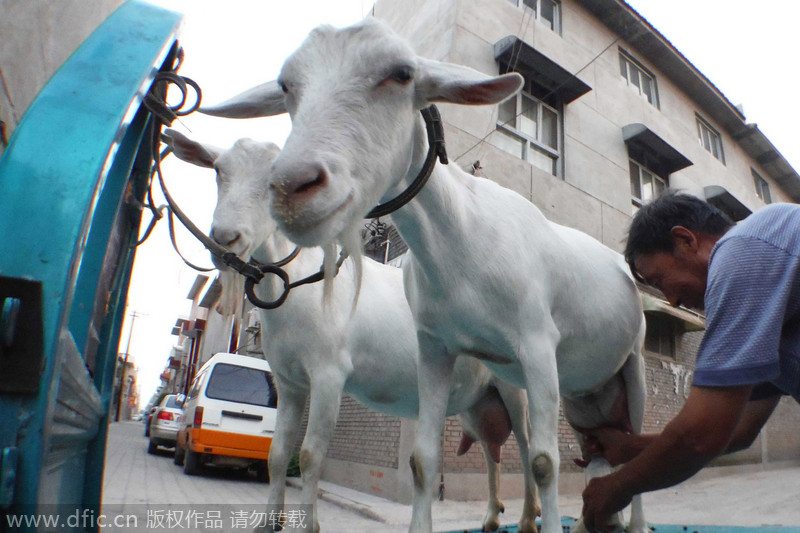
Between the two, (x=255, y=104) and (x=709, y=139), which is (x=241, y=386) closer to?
(x=255, y=104)

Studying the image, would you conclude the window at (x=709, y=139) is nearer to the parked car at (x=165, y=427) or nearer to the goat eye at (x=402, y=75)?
the goat eye at (x=402, y=75)

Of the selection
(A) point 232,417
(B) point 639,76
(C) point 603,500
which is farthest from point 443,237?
(B) point 639,76

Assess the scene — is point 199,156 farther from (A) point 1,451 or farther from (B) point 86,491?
(A) point 1,451

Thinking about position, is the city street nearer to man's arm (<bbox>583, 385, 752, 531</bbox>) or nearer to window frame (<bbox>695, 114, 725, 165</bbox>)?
man's arm (<bbox>583, 385, 752, 531</bbox>)

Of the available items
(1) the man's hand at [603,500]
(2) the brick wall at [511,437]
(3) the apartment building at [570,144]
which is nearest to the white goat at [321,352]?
(1) the man's hand at [603,500]

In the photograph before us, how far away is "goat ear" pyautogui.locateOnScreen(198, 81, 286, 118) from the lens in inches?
81.9

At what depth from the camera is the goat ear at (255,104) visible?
2.08 metres

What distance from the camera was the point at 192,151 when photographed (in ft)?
9.87

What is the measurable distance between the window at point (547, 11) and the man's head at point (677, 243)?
10.3 metres

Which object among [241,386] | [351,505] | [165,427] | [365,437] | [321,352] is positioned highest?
[321,352]

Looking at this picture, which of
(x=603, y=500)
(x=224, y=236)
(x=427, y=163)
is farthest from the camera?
(x=224, y=236)

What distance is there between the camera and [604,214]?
1036 centimetres

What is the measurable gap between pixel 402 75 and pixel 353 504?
212 inches

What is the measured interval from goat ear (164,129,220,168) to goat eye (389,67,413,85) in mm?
1517
